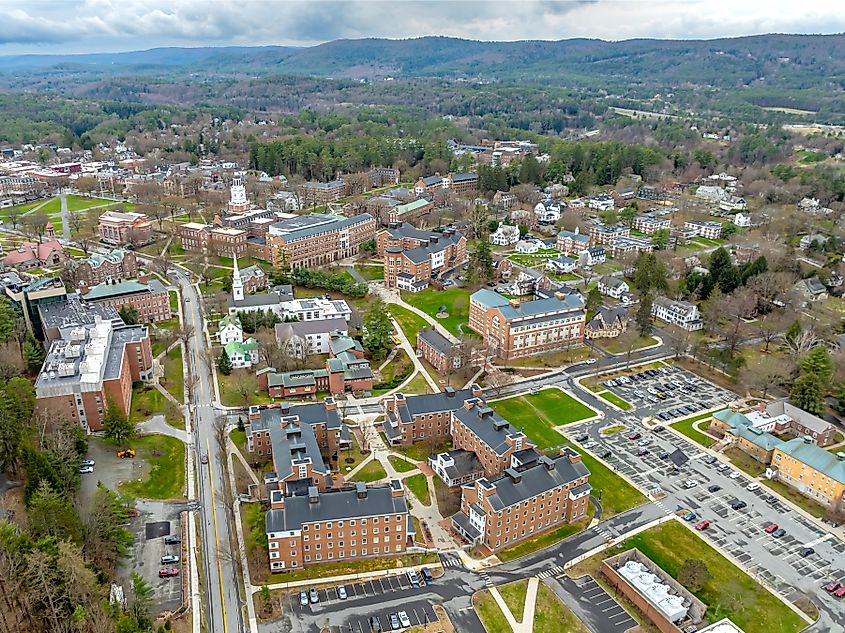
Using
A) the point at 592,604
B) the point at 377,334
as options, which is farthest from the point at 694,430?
the point at 377,334

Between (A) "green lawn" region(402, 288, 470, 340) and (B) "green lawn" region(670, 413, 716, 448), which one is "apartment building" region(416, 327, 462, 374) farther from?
(B) "green lawn" region(670, 413, 716, 448)

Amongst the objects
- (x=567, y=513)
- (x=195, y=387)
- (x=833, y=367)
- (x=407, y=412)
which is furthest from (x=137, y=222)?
(x=833, y=367)

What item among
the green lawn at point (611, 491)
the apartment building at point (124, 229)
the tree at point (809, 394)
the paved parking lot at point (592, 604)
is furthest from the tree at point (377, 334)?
the apartment building at point (124, 229)

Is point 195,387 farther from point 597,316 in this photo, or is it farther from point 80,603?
point 597,316

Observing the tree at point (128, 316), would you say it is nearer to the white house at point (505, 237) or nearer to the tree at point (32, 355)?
the tree at point (32, 355)

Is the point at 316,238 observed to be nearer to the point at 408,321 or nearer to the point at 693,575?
the point at 408,321

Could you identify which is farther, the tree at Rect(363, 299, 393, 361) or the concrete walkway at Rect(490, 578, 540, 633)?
the tree at Rect(363, 299, 393, 361)

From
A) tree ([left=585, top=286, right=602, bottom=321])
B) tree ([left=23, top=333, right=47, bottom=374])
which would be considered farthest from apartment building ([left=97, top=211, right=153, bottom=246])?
tree ([left=585, top=286, right=602, bottom=321])
